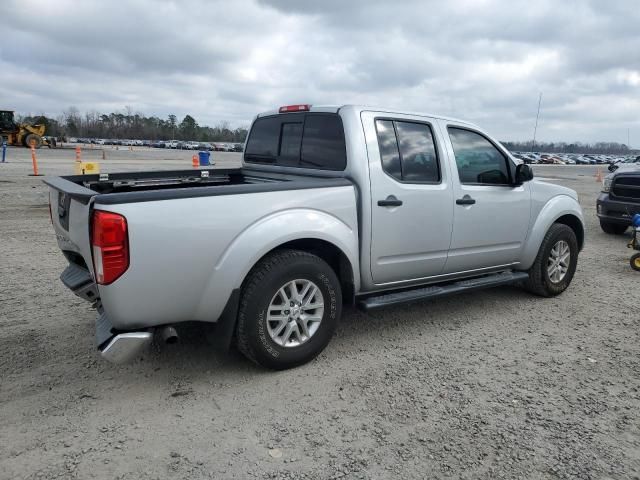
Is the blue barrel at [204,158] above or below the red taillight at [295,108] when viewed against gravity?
below

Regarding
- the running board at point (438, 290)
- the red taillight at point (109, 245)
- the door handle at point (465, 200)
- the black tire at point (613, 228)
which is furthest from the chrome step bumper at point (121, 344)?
the black tire at point (613, 228)

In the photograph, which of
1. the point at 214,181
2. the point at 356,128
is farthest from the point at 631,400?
the point at 214,181

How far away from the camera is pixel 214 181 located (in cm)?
510

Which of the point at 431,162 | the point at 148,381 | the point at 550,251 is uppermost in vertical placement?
the point at 431,162

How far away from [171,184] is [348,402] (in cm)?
279

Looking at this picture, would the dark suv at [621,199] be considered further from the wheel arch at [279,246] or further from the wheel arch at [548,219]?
the wheel arch at [279,246]

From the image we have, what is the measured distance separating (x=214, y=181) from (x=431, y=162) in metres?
2.16

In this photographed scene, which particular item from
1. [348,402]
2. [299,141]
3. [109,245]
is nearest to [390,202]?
[299,141]

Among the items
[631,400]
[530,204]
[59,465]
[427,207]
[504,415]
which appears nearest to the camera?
[59,465]

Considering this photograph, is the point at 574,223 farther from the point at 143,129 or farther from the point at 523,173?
the point at 143,129

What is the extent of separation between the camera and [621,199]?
9.00 metres

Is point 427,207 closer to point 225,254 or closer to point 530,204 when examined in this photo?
point 530,204

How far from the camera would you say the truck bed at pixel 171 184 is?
298 centimetres

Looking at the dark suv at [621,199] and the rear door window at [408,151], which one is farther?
the dark suv at [621,199]
